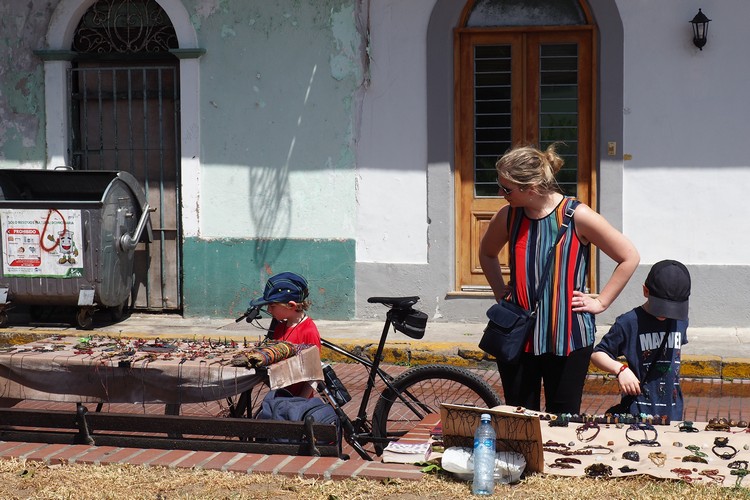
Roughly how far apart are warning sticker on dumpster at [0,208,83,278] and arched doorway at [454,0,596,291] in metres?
3.82

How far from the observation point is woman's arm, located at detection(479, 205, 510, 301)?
533cm

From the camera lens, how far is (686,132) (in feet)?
35.2

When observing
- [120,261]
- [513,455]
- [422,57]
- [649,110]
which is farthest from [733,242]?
[513,455]

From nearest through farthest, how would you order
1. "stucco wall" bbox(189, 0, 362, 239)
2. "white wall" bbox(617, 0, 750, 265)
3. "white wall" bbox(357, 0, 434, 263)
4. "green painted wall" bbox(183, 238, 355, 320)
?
1. "white wall" bbox(617, 0, 750, 265)
2. "white wall" bbox(357, 0, 434, 263)
3. "stucco wall" bbox(189, 0, 362, 239)
4. "green painted wall" bbox(183, 238, 355, 320)

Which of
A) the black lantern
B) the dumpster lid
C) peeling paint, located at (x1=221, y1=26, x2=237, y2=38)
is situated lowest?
the dumpster lid

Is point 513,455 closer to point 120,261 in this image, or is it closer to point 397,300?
point 397,300

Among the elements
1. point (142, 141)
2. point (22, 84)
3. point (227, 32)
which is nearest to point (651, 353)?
point (227, 32)

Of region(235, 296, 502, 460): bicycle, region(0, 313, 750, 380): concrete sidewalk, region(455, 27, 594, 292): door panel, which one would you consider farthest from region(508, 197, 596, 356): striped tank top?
region(455, 27, 594, 292): door panel

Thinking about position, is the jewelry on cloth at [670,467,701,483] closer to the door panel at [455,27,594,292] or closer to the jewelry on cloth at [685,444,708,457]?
the jewelry on cloth at [685,444,708,457]

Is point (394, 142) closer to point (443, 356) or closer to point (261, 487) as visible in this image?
point (443, 356)

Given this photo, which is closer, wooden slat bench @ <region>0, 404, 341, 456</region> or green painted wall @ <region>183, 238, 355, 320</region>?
wooden slat bench @ <region>0, 404, 341, 456</region>

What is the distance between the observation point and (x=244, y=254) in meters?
11.7

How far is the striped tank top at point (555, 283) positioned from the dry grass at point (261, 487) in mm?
659

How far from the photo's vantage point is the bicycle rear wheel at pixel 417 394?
5.64 m
